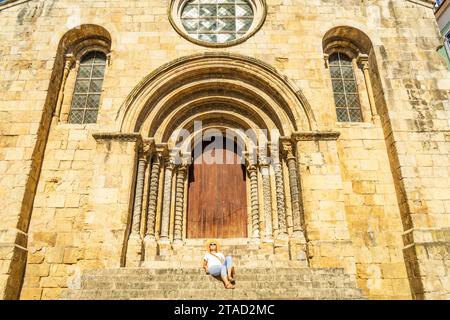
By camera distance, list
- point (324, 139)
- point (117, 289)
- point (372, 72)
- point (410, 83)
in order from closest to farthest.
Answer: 1. point (117, 289)
2. point (324, 139)
3. point (410, 83)
4. point (372, 72)

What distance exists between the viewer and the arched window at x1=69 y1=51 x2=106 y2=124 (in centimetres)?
838

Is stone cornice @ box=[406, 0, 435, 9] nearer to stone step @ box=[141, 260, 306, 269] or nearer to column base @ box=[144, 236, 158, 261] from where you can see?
stone step @ box=[141, 260, 306, 269]

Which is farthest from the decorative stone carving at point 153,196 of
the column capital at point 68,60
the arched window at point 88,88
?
the column capital at point 68,60

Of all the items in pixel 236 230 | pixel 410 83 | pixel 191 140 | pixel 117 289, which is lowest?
pixel 117 289

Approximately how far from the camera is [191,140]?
28.3 ft

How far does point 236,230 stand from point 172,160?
228cm

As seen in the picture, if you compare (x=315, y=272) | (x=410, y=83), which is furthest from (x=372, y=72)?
(x=315, y=272)

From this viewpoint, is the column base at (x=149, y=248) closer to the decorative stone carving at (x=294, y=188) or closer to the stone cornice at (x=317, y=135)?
the decorative stone carving at (x=294, y=188)

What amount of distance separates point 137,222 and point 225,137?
3.20 m

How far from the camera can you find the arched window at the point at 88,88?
838 centimetres

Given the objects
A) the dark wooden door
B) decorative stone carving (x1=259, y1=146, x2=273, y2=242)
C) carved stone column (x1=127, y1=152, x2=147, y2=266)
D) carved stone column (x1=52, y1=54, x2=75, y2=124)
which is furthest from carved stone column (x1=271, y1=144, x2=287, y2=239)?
carved stone column (x1=52, y1=54, x2=75, y2=124)

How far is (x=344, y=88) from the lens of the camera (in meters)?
8.75

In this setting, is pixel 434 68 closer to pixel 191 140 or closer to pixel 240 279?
pixel 191 140

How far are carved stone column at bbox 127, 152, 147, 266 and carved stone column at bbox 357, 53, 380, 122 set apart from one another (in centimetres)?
557
